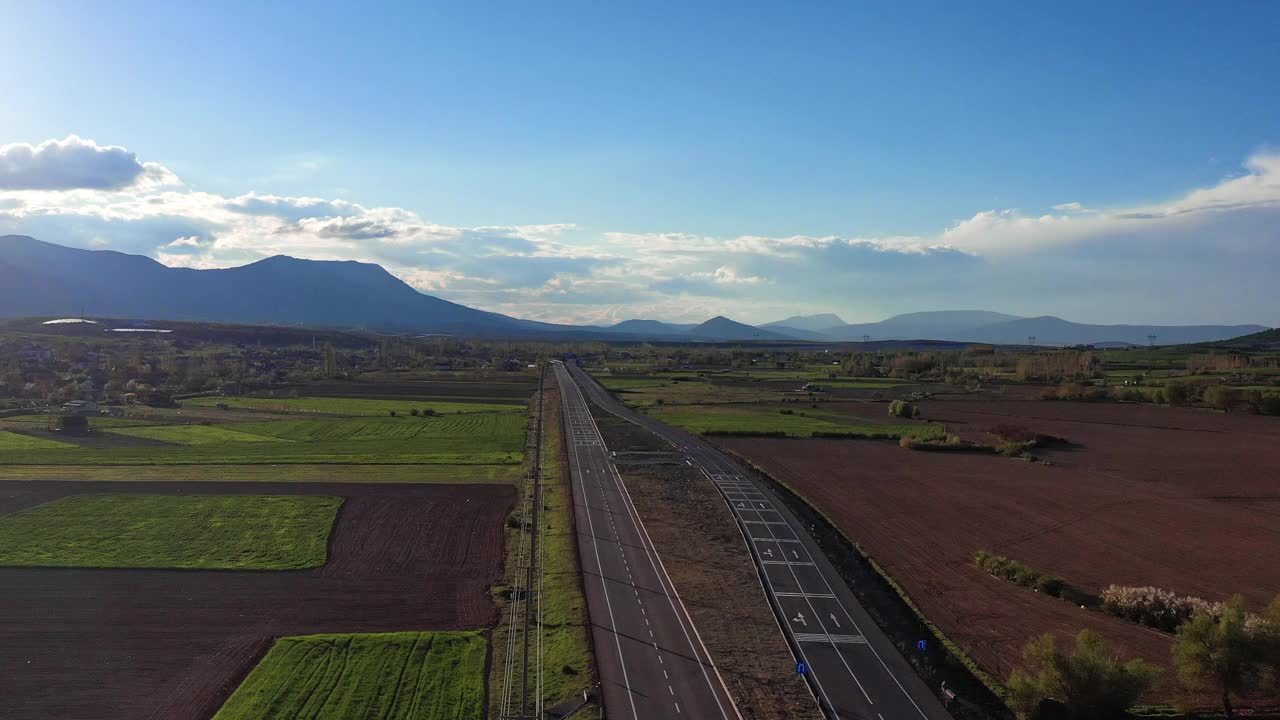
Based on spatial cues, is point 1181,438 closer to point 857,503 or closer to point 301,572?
point 857,503

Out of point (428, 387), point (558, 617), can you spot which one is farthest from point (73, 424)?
point (558, 617)

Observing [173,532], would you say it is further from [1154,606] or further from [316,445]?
[1154,606]

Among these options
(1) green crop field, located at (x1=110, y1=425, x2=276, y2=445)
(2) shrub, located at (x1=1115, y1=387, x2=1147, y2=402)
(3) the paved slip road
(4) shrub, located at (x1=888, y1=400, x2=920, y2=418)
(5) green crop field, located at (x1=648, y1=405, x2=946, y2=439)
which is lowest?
(3) the paved slip road

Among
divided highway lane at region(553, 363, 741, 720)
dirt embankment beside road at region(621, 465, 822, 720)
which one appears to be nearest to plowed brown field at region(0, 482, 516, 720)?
divided highway lane at region(553, 363, 741, 720)

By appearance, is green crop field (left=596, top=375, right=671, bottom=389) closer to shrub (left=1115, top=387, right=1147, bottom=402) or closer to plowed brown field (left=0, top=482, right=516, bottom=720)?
shrub (left=1115, top=387, right=1147, bottom=402)

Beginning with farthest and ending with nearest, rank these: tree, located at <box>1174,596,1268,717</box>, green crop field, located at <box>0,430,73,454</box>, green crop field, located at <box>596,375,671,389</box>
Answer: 1. green crop field, located at <box>596,375,671,389</box>
2. green crop field, located at <box>0,430,73,454</box>
3. tree, located at <box>1174,596,1268,717</box>

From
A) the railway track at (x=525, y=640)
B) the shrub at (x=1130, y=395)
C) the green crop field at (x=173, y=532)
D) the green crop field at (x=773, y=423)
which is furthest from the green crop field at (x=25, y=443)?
the shrub at (x=1130, y=395)
